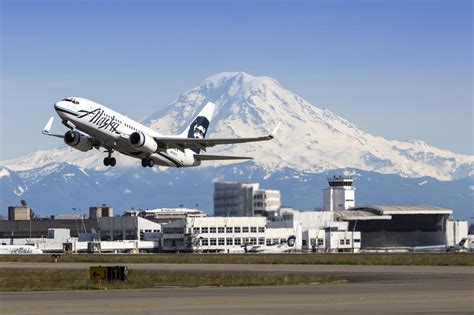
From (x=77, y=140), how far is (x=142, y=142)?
548 cm

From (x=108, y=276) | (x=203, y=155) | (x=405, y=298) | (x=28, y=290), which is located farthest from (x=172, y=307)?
(x=203, y=155)

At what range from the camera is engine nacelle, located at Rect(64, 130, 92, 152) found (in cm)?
9631

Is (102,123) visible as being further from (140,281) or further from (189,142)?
(140,281)

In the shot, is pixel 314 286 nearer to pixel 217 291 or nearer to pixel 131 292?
pixel 217 291

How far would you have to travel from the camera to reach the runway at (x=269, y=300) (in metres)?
46.9

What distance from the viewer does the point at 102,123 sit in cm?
9288

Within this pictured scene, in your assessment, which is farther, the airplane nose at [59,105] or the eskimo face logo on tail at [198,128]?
the eskimo face logo on tail at [198,128]

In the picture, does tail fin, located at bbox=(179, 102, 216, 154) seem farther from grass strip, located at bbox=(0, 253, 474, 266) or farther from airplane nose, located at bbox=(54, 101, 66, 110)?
airplane nose, located at bbox=(54, 101, 66, 110)

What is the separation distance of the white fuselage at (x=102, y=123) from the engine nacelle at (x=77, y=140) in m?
1.24

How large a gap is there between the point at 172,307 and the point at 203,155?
6144 centimetres

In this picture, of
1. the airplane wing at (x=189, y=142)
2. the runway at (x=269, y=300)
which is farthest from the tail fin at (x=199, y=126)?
the runway at (x=269, y=300)

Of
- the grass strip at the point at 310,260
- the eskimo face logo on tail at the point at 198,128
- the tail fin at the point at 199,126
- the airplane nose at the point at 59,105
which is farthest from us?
the eskimo face logo on tail at the point at 198,128

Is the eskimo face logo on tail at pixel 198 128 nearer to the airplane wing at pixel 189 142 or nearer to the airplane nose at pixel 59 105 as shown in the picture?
the airplane wing at pixel 189 142

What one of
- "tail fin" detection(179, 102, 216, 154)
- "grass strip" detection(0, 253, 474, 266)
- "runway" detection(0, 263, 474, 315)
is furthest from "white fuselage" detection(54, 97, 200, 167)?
"runway" detection(0, 263, 474, 315)
